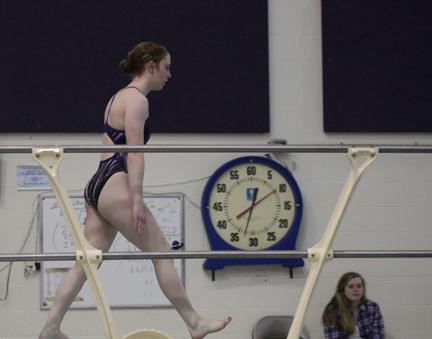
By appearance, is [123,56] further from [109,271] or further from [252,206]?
[109,271]

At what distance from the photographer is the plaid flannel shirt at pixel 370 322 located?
6.47 metres

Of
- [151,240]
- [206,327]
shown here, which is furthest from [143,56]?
[206,327]

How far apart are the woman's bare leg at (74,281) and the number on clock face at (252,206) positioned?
2.66m

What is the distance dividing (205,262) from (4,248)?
4.37ft

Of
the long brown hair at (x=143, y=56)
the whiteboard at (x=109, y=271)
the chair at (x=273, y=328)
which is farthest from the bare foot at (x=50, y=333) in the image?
the chair at (x=273, y=328)

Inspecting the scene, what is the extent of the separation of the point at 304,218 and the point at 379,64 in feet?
3.84

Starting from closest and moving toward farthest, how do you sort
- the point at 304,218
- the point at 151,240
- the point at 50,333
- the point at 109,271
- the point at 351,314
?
the point at 50,333
the point at 151,240
the point at 351,314
the point at 109,271
the point at 304,218

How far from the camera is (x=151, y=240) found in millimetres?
3908

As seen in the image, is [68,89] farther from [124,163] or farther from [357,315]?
[124,163]

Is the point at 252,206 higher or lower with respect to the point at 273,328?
higher

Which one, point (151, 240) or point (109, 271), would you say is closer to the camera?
point (151, 240)

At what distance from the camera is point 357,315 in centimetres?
645

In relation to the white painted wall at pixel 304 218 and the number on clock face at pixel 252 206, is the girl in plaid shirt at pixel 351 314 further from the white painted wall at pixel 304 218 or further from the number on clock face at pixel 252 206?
the number on clock face at pixel 252 206

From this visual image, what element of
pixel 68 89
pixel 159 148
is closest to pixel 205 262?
pixel 68 89
